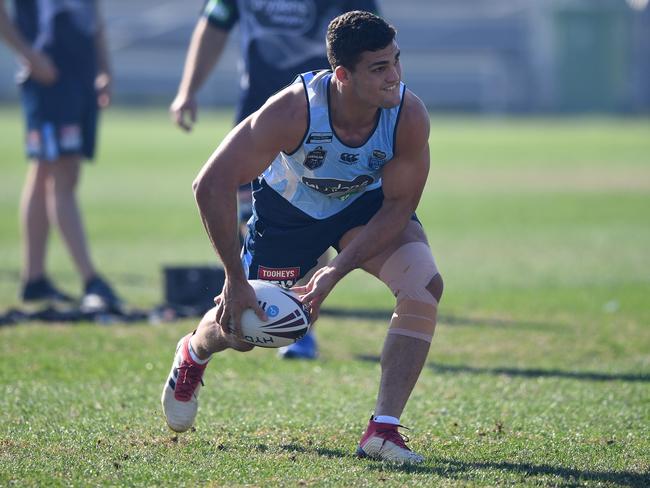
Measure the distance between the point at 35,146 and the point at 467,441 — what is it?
5.26 metres

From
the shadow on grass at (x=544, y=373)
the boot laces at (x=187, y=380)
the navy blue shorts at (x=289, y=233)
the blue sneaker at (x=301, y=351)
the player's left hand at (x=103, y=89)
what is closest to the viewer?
the boot laces at (x=187, y=380)

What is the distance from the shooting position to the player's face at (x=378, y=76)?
482 cm

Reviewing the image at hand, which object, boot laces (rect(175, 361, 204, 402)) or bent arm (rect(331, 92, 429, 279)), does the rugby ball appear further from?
boot laces (rect(175, 361, 204, 402))

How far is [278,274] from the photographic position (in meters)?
5.47

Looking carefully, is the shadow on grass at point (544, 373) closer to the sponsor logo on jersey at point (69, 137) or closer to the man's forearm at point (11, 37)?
the sponsor logo on jersey at point (69, 137)

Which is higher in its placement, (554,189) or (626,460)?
(626,460)

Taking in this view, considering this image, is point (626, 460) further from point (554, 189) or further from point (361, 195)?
point (554, 189)

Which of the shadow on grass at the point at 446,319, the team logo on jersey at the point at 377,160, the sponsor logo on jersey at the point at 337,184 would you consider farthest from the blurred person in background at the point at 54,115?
the team logo on jersey at the point at 377,160

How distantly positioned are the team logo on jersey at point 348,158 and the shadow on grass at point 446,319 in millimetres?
3658

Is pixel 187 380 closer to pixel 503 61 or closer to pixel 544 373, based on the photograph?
pixel 544 373

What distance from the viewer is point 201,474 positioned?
4559mm

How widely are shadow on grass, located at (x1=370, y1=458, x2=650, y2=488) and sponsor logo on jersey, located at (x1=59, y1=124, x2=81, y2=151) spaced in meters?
5.23

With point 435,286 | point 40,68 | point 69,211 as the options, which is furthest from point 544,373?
point 40,68

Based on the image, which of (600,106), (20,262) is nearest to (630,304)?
(20,262)
